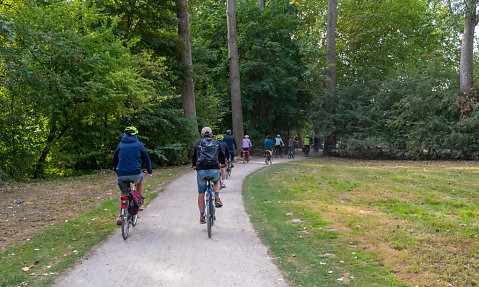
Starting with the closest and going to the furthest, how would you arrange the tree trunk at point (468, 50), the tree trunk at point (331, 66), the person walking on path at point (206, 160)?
the person walking on path at point (206, 160) < the tree trunk at point (468, 50) < the tree trunk at point (331, 66)

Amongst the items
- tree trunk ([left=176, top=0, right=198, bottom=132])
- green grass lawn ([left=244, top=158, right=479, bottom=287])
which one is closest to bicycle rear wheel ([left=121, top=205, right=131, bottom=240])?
green grass lawn ([left=244, top=158, right=479, bottom=287])

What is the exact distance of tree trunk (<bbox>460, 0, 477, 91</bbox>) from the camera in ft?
74.0

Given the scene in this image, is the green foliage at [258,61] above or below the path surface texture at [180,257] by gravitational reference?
above

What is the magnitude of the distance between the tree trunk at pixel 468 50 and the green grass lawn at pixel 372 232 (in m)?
13.8

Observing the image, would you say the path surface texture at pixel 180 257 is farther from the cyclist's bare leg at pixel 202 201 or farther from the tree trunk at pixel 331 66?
the tree trunk at pixel 331 66

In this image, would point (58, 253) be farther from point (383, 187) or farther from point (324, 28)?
point (324, 28)

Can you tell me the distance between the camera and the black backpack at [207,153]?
7301 millimetres

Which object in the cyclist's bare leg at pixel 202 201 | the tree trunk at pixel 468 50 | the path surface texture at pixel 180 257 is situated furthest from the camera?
the tree trunk at pixel 468 50

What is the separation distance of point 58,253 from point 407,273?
5137 millimetres

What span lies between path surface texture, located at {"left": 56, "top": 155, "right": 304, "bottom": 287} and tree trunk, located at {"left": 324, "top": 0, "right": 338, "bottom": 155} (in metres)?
23.3

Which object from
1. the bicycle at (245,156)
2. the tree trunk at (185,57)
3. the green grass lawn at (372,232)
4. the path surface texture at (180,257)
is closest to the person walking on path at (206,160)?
→ the path surface texture at (180,257)

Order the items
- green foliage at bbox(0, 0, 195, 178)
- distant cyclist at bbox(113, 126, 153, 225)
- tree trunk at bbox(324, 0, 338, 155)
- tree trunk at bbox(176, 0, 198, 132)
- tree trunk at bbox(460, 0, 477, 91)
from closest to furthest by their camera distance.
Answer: distant cyclist at bbox(113, 126, 153, 225) < green foliage at bbox(0, 0, 195, 178) < tree trunk at bbox(176, 0, 198, 132) < tree trunk at bbox(460, 0, 477, 91) < tree trunk at bbox(324, 0, 338, 155)

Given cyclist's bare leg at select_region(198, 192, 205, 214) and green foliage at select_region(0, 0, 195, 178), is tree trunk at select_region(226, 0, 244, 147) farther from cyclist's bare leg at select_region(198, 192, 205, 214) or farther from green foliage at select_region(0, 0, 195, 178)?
cyclist's bare leg at select_region(198, 192, 205, 214)

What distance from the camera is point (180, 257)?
577cm
